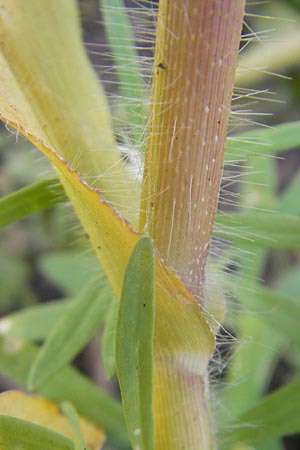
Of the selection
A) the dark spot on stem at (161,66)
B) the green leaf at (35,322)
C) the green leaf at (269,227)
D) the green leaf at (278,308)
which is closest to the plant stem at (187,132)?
the dark spot on stem at (161,66)

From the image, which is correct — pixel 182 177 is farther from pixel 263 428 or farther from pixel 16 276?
pixel 16 276

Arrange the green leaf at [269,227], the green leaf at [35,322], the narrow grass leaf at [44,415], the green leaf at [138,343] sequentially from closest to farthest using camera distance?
the green leaf at [138,343] < the narrow grass leaf at [44,415] < the green leaf at [269,227] < the green leaf at [35,322]

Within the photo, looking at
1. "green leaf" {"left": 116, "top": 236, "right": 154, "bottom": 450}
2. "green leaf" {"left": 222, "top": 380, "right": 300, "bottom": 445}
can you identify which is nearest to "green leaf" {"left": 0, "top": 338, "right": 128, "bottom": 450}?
"green leaf" {"left": 222, "top": 380, "right": 300, "bottom": 445}

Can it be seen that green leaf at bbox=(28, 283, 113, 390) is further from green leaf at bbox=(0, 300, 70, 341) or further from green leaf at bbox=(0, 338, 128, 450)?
green leaf at bbox=(0, 300, 70, 341)

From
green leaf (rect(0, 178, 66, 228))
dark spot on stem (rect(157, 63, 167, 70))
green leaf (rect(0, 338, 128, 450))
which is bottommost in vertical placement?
green leaf (rect(0, 338, 128, 450))

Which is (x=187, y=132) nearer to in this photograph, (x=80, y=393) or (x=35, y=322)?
(x=80, y=393)

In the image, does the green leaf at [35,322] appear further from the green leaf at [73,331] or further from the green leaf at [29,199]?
the green leaf at [29,199]

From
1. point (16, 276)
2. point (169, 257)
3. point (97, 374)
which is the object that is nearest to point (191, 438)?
point (169, 257)
